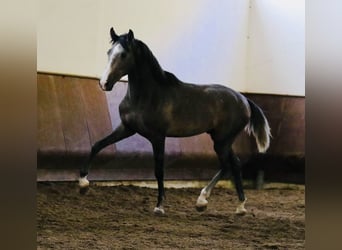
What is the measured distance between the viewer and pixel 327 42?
1316 mm

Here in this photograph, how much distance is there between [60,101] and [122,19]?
309 mm

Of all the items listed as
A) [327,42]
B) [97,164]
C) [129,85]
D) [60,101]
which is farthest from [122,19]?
[327,42]

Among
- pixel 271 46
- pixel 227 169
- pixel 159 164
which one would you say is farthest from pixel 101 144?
pixel 271 46

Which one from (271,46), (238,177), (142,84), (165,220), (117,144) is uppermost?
(271,46)

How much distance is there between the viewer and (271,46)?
1.56 meters

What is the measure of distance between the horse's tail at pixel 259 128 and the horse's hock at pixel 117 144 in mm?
17

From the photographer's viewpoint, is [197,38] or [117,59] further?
[197,38]

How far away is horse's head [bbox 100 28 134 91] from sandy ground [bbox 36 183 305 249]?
0.32 m

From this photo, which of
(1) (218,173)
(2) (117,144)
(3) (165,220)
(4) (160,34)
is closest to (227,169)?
Answer: (1) (218,173)

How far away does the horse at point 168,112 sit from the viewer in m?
1.47

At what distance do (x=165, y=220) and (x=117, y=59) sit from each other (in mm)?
506

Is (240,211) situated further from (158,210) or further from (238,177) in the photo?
(158,210)

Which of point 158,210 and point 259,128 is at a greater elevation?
point 259,128

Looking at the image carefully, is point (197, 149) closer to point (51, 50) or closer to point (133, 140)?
point (133, 140)
